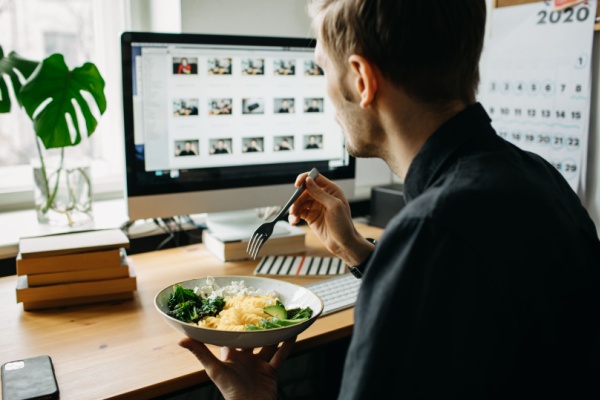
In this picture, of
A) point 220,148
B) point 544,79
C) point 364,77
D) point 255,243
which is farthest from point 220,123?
point 544,79

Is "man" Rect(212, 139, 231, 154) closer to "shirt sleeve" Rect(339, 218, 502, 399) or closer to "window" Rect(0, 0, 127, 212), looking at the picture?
"window" Rect(0, 0, 127, 212)

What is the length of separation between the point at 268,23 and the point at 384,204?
0.69m

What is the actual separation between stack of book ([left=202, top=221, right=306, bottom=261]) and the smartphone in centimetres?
59

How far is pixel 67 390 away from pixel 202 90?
808mm

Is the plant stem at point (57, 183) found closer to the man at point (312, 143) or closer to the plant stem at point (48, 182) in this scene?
the plant stem at point (48, 182)

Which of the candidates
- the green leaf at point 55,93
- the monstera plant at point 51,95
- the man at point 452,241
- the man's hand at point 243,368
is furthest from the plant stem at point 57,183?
the man at point 452,241

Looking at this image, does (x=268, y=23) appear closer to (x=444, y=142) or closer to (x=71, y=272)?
(x=71, y=272)

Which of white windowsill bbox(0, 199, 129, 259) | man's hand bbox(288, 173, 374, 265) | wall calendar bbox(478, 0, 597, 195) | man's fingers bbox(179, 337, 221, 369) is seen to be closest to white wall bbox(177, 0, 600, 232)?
wall calendar bbox(478, 0, 597, 195)

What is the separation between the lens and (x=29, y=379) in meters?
0.92

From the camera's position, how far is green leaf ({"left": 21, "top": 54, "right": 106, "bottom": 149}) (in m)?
1.36

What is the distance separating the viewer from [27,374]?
0.93m

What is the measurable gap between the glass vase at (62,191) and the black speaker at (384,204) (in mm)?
855

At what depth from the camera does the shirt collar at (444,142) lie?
0.80 meters

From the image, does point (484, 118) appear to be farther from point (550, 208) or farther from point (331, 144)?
point (331, 144)
